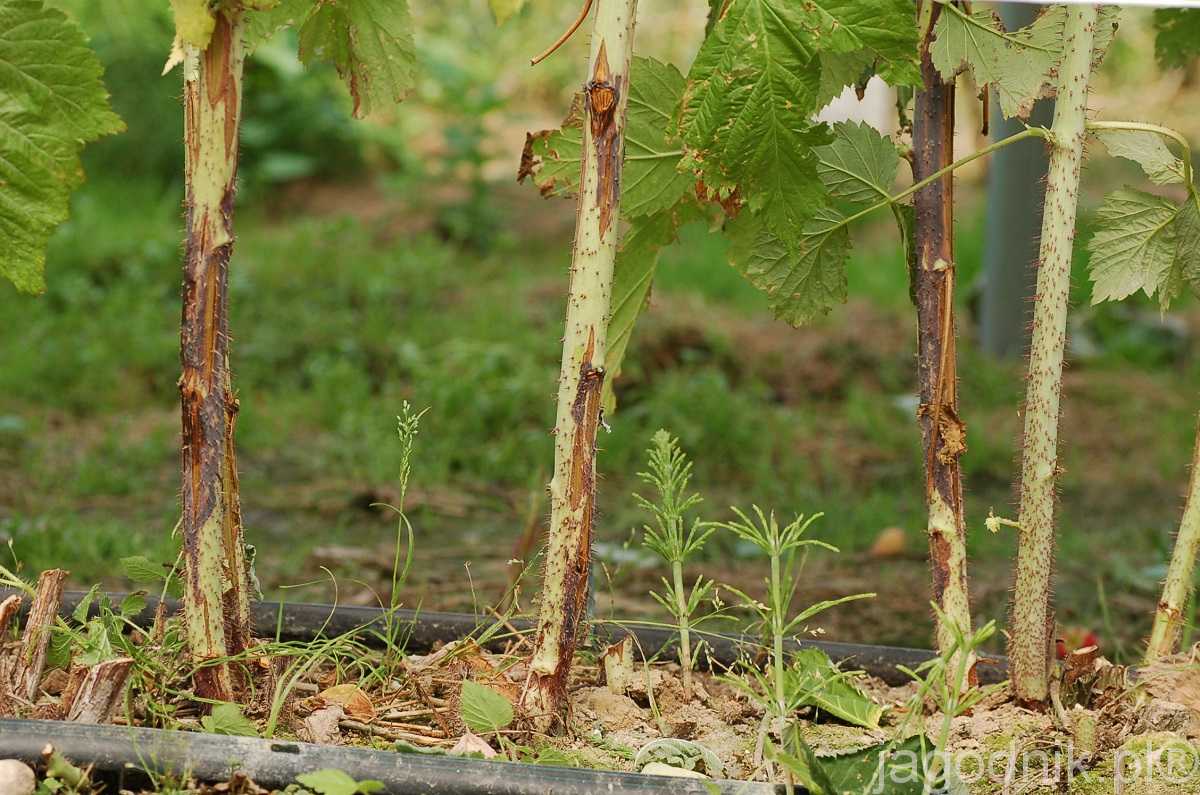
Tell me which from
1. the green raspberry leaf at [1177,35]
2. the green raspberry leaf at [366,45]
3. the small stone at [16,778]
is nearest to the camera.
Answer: the small stone at [16,778]

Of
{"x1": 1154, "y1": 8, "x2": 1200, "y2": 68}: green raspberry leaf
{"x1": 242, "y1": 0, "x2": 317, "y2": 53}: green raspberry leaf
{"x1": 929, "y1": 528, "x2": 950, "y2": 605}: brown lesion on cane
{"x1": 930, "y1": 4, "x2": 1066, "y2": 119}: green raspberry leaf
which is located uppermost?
{"x1": 1154, "y1": 8, "x2": 1200, "y2": 68}: green raspberry leaf

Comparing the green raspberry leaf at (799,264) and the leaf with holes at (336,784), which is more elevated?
the green raspberry leaf at (799,264)

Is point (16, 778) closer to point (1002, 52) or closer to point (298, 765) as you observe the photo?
point (298, 765)

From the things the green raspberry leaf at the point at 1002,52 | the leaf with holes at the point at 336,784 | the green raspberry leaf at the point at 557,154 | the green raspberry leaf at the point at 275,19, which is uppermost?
the green raspberry leaf at the point at 275,19

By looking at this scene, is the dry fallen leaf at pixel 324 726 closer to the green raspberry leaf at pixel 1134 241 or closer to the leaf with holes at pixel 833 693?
the leaf with holes at pixel 833 693

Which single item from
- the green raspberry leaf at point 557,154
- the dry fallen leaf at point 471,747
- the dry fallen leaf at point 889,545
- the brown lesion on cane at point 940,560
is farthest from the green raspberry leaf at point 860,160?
the dry fallen leaf at point 889,545

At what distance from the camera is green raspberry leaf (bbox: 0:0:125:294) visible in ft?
4.20

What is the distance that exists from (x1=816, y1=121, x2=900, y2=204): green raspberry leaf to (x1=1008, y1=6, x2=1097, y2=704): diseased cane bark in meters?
0.18

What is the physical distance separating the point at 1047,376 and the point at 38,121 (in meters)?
1.09

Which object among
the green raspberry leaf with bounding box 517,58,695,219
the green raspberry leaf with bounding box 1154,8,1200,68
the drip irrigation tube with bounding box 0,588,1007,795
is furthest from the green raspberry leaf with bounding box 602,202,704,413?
the green raspberry leaf with bounding box 1154,8,1200,68

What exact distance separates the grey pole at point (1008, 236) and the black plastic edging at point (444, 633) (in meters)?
2.87

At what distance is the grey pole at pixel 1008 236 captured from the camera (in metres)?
4.32

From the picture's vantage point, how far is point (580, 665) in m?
1.54

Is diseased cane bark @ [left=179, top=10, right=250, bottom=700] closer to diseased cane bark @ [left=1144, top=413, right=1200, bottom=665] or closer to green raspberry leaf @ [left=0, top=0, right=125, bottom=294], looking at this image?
green raspberry leaf @ [left=0, top=0, right=125, bottom=294]
